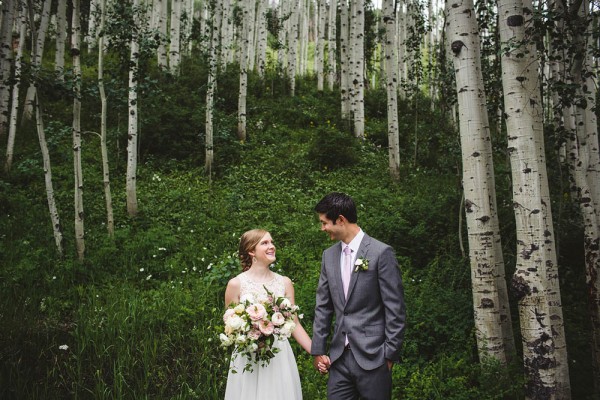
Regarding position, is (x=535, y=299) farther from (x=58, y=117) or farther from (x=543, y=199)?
(x=58, y=117)

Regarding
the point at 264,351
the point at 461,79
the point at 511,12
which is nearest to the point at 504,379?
the point at 264,351

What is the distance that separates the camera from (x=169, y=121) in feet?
43.9

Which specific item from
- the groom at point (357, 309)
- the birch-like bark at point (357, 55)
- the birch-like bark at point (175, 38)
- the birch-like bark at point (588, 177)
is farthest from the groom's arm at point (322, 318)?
the birch-like bark at point (175, 38)

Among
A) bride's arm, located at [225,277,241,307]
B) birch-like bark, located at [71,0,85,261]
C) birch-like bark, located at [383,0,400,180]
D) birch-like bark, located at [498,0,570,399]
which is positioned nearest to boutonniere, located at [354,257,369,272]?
bride's arm, located at [225,277,241,307]

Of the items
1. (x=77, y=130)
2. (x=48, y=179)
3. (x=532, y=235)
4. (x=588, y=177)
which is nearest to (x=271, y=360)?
(x=532, y=235)

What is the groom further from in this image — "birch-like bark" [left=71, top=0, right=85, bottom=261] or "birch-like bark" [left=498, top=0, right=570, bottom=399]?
"birch-like bark" [left=71, top=0, right=85, bottom=261]

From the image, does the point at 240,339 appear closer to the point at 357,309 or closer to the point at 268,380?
the point at 268,380

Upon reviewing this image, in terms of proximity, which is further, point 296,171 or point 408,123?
point 408,123

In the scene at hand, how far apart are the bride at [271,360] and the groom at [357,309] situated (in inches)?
8.6

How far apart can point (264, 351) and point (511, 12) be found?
368 cm

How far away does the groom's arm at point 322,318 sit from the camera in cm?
282

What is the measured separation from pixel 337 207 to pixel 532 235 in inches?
74.2

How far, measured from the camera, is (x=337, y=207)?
108 inches

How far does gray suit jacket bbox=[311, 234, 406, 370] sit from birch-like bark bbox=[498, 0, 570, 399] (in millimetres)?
1510
